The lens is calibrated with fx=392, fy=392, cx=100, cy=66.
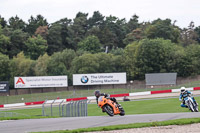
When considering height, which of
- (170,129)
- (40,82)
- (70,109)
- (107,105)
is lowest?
(70,109)

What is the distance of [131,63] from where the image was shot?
284ft

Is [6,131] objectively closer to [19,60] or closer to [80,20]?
[19,60]

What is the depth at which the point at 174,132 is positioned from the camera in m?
12.3

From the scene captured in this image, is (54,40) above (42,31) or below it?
below

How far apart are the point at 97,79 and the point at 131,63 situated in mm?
14922

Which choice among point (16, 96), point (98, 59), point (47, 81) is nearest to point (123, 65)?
point (98, 59)

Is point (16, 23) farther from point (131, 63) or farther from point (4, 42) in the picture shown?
point (131, 63)

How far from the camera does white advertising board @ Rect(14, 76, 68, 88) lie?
74438mm

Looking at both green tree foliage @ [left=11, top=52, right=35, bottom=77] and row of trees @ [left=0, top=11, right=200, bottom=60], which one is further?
row of trees @ [left=0, top=11, right=200, bottom=60]

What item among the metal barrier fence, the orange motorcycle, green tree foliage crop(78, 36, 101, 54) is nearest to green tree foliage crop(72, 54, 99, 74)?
green tree foliage crop(78, 36, 101, 54)

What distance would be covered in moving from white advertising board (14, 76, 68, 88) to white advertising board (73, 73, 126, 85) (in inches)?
99.8

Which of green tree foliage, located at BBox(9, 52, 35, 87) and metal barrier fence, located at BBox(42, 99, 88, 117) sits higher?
green tree foliage, located at BBox(9, 52, 35, 87)

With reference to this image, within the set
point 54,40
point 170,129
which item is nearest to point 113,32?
point 54,40

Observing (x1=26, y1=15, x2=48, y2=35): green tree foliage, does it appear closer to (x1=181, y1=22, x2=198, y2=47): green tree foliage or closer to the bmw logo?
(x1=181, y1=22, x2=198, y2=47): green tree foliage
